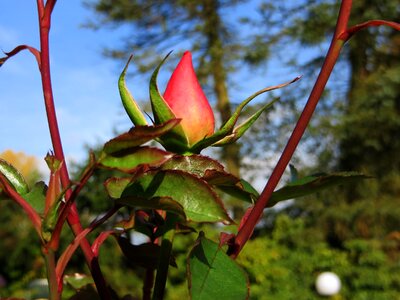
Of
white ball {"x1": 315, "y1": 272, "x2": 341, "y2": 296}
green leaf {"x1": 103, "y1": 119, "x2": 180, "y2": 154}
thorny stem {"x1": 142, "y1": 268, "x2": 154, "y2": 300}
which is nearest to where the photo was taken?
green leaf {"x1": 103, "y1": 119, "x2": 180, "y2": 154}

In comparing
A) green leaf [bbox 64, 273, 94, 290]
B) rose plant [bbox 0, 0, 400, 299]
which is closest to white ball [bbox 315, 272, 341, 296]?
green leaf [bbox 64, 273, 94, 290]

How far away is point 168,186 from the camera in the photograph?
24cm

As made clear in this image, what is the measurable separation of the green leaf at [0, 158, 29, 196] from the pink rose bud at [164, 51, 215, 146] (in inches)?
3.2

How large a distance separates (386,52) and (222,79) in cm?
182

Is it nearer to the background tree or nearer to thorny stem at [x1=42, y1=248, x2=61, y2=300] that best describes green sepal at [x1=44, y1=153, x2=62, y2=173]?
thorny stem at [x1=42, y1=248, x2=61, y2=300]

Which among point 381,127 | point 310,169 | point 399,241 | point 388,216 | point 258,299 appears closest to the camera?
point 258,299

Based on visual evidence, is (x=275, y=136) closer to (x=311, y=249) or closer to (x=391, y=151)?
(x=391, y=151)

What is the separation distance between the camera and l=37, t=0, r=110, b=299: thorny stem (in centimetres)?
26

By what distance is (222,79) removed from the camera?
21.8ft

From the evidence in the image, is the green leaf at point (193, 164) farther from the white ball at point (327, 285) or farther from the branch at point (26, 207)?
the white ball at point (327, 285)

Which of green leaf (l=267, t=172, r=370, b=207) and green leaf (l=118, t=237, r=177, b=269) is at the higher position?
green leaf (l=267, t=172, r=370, b=207)

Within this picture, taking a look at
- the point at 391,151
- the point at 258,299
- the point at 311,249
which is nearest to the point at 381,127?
the point at 391,151

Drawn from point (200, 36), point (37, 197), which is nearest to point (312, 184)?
point (37, 197)

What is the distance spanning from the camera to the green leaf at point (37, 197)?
10.5 inches
